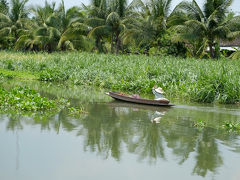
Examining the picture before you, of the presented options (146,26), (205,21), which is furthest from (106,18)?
(205,21)

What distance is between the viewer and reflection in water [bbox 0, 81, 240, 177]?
5.24 meters

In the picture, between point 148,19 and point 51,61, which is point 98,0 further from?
point 51,61

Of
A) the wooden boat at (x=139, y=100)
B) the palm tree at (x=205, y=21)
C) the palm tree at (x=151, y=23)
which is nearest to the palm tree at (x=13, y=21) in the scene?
the palm tree at (x=151, y=23)

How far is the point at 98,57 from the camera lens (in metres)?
19.5

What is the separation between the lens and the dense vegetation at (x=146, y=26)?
77.3 feet

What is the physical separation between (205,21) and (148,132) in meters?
19.2

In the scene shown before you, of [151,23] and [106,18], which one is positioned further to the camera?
[106,18]

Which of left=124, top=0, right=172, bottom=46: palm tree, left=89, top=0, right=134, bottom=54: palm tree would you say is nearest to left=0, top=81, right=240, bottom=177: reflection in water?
left=124, top=0, right=172, bottom=46: palm tree

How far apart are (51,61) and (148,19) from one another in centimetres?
843

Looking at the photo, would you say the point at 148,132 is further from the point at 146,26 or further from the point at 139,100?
the point at 146,26

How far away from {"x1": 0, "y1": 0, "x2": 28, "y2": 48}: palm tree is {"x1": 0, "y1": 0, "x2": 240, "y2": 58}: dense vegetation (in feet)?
6.49

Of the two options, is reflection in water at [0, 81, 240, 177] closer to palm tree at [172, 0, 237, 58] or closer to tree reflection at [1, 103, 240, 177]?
tree reflection at [1, 103, 240, 177]

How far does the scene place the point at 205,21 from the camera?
24.2m

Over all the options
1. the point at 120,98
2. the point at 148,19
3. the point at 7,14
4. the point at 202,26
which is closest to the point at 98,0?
the point at 148,19
